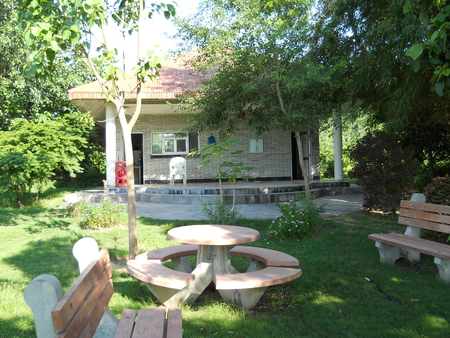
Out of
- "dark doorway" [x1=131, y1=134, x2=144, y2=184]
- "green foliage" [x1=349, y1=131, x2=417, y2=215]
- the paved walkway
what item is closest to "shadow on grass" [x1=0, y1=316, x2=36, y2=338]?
the paved walkway

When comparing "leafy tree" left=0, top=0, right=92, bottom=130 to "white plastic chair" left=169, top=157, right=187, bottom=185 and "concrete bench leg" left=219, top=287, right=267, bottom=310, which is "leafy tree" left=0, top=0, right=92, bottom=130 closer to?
"white plastic chair" left=169, top=157, right=187, bottom=185

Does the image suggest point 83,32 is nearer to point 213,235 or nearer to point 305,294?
point 213,235

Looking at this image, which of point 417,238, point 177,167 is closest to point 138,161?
point 177,167

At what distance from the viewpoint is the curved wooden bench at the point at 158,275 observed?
3361mm

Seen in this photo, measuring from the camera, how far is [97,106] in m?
14.9

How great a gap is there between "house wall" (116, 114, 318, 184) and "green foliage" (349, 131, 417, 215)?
7.76 m

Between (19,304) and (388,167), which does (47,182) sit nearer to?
(19,304)

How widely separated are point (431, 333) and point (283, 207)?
13.2ft

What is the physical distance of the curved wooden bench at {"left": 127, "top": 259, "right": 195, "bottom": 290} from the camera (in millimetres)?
3361

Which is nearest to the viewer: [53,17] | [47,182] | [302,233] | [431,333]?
[431,333]

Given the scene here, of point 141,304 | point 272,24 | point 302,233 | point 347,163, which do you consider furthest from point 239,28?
point 347,163

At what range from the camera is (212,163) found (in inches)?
658

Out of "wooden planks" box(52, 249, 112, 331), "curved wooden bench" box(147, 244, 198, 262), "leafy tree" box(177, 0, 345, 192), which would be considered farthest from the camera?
"leafy tree" box(177, 0, 345, 192)

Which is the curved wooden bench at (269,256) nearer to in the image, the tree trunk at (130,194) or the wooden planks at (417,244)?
the tree trunk at (130,194)
